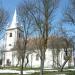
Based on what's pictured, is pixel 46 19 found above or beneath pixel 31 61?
above

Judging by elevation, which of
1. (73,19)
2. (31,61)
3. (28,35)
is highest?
(73,19)

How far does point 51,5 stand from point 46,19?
1.40 meters

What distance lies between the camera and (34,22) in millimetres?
22625

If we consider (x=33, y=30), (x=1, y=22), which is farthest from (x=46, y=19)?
(x=1, y=22)

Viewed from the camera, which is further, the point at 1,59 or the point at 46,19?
the point at 1,59

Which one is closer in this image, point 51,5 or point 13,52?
point 51,5

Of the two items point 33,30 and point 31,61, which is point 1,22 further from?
point 31,61

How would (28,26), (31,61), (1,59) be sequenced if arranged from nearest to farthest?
1. (28,26)
2. (31,61)
3. (1,59)

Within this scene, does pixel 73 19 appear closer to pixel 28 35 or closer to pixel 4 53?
pixel 28 35

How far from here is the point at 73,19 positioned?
2591cm

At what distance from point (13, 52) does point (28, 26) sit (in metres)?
69.5

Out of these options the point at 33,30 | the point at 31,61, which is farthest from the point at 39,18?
the point at 31,61

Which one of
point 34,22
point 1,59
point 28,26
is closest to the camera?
point 34,22

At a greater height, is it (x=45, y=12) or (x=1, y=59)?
(x=45, y=12)
